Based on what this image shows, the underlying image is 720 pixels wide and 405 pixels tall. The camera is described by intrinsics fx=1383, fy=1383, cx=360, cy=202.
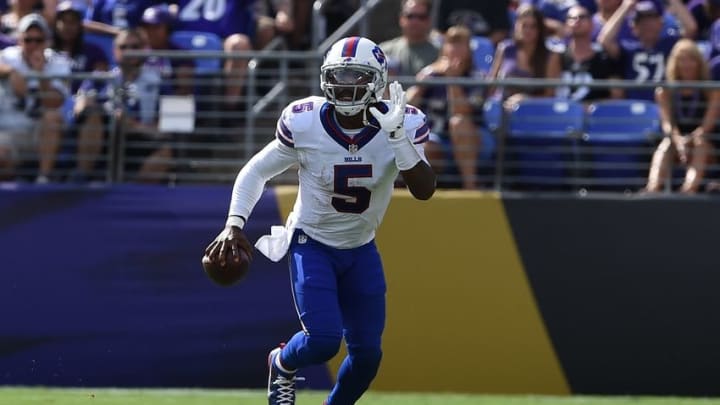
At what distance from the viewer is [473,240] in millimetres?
10117

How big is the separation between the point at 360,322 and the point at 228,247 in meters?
0.79

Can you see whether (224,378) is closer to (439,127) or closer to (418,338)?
(418,338)

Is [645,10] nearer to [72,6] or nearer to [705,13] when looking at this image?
[705,13]

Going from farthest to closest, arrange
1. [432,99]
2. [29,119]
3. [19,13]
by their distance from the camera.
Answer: [19,13] → [432,99] → [29,119]

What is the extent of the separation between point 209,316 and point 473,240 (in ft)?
6.67

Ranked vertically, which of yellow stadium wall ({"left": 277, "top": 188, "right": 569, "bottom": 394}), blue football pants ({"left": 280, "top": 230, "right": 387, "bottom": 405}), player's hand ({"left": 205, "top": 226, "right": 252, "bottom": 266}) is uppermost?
player's hand ({"left": 205, "top": 226, "right": 252, "bottom": 266})

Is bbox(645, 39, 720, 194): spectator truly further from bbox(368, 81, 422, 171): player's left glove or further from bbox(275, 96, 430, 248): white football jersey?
bbox(368, 81, 422, 171): player's left glove

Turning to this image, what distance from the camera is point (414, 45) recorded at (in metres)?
11.2

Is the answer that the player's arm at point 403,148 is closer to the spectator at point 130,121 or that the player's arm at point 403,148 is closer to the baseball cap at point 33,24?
the spectator at point 130,121

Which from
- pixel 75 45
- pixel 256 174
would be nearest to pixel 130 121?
pixel 75 45

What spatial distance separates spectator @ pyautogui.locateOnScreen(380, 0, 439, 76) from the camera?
1115 cm

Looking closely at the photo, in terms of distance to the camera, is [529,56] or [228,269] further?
[529,56]

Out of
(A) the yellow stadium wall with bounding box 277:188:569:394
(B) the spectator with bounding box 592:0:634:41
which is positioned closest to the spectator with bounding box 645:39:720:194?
(A) the yellow stadium wall with bounding box 277:188:569:394

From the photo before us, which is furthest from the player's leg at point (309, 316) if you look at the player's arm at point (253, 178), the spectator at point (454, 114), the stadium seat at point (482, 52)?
the stadium seat at point (482, 52)
